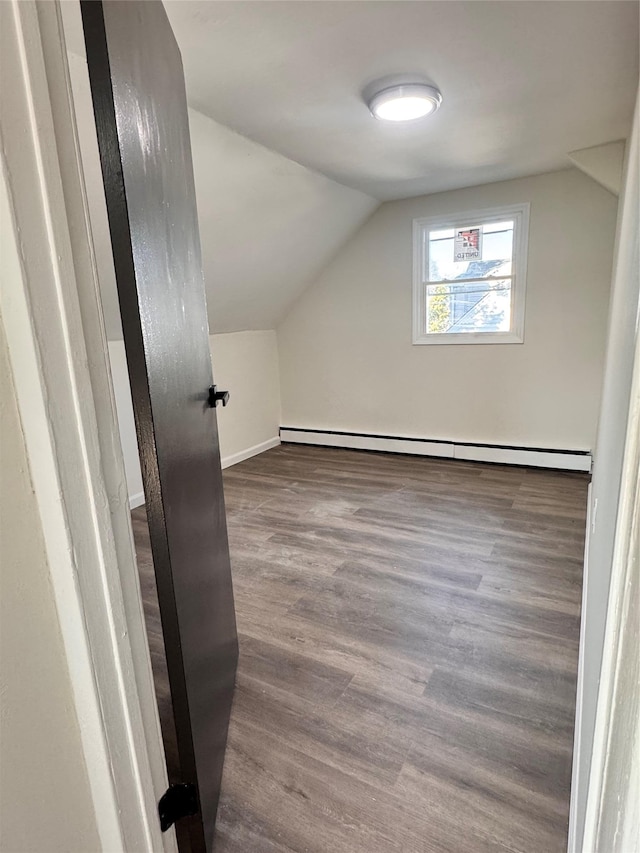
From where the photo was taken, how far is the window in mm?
3773

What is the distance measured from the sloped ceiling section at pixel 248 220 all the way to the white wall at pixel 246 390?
166mm

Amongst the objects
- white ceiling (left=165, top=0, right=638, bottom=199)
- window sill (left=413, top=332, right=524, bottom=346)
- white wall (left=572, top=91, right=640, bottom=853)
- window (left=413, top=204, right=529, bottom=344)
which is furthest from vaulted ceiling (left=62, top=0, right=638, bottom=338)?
window sill (left=413, top=332, right=524, bottom=346)

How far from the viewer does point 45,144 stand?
24.0 inches

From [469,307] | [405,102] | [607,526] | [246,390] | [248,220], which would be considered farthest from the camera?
[246,390]

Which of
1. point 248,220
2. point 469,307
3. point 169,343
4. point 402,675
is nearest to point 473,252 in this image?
point 469,307

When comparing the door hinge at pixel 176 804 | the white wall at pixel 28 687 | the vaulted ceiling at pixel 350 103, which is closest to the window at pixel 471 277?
the vaulted ceiling at pixel 350 103

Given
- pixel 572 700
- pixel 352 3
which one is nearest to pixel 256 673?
pixel 572 700

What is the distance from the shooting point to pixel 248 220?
311 centimetres

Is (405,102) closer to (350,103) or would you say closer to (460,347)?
(350,103)

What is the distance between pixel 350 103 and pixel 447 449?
9.63 feet

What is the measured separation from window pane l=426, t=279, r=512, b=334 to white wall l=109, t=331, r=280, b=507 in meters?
1.71

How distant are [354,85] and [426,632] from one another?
2.36 m

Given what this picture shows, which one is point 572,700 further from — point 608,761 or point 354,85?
point 354,85

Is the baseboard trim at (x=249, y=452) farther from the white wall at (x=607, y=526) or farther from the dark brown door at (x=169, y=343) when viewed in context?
the white wall at (x=607, y=526)
